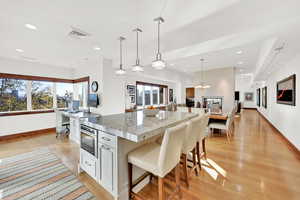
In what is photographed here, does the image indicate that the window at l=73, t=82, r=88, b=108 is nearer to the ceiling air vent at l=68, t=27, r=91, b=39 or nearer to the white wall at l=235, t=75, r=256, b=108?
the ceiling air vent at l=68, t=27, r=91, b=39

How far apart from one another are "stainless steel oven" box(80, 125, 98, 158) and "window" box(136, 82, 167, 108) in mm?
4624

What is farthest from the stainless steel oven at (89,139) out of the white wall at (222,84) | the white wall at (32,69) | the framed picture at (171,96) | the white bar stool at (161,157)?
the framed picture at (171,96)

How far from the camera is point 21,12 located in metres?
1.85

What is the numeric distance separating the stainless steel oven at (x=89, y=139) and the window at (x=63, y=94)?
13.4 feet

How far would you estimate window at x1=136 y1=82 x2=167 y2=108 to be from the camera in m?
6.93

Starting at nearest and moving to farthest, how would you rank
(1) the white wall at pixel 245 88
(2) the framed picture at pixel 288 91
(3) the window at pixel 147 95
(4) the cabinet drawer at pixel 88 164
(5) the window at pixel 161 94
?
1. (4) the cabinet drawer at pixel 88 164
2. (2) the framed picture at pixel 288 91
3. (3) the window at pixel 147 95
4. (5) the window at pixel 161 94
5. (1) the white wall at pixel 245 88

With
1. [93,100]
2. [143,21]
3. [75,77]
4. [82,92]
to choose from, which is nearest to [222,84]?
[143,21]

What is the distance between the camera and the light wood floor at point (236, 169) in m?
1.86

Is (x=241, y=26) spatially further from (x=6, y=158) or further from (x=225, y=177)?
(x=6, y=158)

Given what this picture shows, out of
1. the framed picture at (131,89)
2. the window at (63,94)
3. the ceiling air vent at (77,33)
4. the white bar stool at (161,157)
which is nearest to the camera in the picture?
the white bar stool at (161,157)

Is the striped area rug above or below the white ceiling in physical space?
below

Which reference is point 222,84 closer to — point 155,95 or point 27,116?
point 155,95

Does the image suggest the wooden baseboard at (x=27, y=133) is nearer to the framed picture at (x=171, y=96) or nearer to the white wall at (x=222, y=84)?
the framed picture at (x=171, y=96)

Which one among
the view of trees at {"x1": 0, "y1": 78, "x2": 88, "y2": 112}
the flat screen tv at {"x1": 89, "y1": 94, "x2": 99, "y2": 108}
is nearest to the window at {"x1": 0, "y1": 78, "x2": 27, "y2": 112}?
the view of trees at {"x1": 0, "y1": 78, "x2": 88, "y2": 112}
